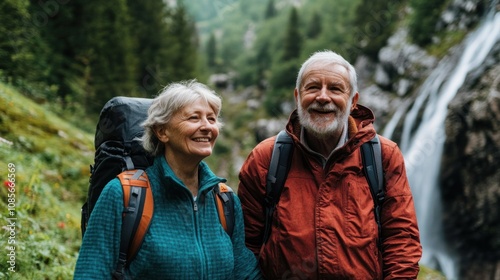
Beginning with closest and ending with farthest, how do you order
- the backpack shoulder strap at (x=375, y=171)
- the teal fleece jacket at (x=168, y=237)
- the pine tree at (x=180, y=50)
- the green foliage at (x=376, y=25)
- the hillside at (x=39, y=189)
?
the teal fleece jacket at (x=168, y=237)
the backpack shoulder strap at (x=375, y=171)
the hillside at (x=39, y=189)
the pine tree at (x=180, y=50)
the green foliage at (x=376, y=25)

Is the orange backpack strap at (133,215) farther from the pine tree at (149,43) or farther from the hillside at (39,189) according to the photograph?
the pine tree at (149,43)

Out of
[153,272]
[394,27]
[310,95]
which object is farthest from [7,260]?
[394,27]

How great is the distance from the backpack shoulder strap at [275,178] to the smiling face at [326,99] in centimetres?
27

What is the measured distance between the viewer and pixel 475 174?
14.2 m

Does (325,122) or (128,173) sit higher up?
(325,122)

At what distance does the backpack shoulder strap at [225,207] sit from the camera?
2.96 meters

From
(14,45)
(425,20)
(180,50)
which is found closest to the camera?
(14,45)

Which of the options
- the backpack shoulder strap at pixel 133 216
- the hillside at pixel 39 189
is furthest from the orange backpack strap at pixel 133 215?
the hillside at pixel 39 189

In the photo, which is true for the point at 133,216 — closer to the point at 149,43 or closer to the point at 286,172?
the point at 286,172

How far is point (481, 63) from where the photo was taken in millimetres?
15758

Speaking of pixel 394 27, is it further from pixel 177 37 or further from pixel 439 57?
pixel 177 37

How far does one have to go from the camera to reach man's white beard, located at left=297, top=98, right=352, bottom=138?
3.17m

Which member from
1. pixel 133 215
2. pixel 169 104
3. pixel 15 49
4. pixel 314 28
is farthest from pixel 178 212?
pixel 314 28

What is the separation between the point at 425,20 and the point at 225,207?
27351 mm
